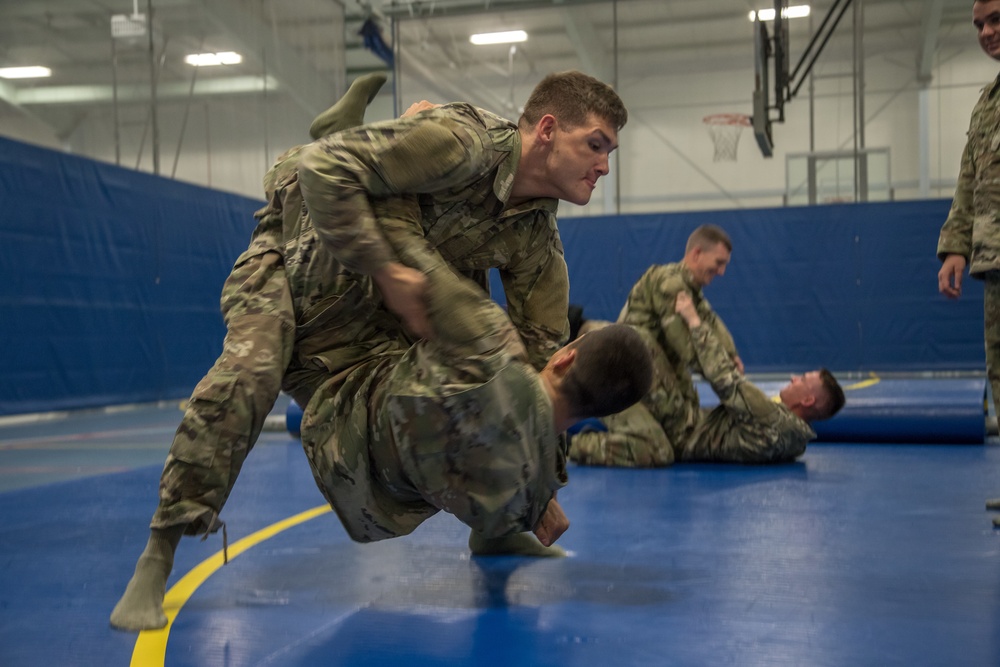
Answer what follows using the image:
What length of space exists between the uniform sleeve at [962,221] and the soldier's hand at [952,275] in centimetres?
3

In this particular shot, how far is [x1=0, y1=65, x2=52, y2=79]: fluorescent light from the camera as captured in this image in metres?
8.04

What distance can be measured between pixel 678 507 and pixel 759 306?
7.83 metres

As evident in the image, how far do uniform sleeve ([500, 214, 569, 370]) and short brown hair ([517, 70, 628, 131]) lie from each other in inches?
12.5

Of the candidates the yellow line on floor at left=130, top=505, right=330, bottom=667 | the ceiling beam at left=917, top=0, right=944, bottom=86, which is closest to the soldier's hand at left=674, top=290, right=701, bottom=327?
the yellow line on floor at left=130, top=505, right=330, bottom=667

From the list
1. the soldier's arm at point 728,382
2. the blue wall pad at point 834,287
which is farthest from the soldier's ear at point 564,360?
the blue wall pad at point 834,287

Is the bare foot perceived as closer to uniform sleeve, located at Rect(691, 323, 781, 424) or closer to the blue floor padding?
the blue floor padding

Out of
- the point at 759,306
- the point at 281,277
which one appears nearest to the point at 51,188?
the point at 281,277

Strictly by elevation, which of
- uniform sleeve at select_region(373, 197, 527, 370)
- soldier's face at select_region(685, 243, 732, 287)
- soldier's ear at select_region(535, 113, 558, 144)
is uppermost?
soldier's ear at select_region(535, 113, 558, 144)

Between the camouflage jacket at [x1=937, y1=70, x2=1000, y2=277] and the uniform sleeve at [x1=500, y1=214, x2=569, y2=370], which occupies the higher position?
the camouflage jacket at [x1=937, y1=70, x2=1000, y2=277]

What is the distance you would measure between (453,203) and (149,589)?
1.23 metres

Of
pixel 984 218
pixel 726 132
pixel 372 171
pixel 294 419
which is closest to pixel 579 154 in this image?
pixel 372 171

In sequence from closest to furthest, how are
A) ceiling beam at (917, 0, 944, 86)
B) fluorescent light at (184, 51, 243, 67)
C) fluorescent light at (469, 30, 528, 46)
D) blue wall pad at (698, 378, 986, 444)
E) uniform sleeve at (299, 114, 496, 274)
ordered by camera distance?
uniform sleeve at (299, 114, 496, 274)
blue wall pad at (698, 378, 986, 444)
fluorescent light at (184, 51, 243, 67)
ceiling beam at (917, 0, 944, 86)
fluorescent light at (469, 30, 528, 46)

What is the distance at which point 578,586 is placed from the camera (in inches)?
95.3

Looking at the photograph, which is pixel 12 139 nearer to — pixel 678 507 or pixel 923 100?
pixel 678 507
